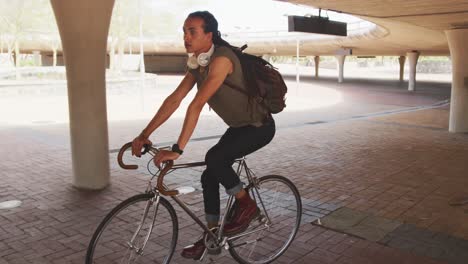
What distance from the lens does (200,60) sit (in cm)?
319

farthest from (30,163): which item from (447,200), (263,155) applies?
(447,200)

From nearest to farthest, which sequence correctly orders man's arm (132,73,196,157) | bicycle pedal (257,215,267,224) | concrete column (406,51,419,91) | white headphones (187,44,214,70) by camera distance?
white headphones (187,44,214,70) < man's arm (132,73,196,157) < bicycle pedal (257,215,267,224) < concrete column (406,51,419,91)

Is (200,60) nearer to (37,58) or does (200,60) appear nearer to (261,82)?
(261,82)

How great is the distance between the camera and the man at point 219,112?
3.11m

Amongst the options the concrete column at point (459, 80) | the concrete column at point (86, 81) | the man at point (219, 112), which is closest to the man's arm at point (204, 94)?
the man at point (219, 112)

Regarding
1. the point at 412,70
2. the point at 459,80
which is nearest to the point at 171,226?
the point at 459,80

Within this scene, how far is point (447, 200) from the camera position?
617 centimetres

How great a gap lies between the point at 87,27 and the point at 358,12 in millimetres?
7224

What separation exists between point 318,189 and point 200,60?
3.98 metres

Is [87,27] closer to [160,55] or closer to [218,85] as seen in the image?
[218,85]

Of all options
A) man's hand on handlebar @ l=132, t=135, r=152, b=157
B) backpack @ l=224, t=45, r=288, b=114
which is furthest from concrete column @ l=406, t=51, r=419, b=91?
man's hand on handlebar @ l=132, t=135, r=152, b=157

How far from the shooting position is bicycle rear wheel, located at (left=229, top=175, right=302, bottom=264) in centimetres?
395

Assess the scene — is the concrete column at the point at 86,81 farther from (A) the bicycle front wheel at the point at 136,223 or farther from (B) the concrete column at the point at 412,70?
(B) the concrete column at the point at 412,70

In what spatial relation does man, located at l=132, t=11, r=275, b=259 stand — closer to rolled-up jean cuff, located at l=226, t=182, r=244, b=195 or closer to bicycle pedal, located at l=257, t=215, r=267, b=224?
rolled-up jean cuff, located at l=226, t=182, r=244, b=195
